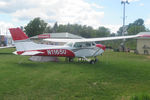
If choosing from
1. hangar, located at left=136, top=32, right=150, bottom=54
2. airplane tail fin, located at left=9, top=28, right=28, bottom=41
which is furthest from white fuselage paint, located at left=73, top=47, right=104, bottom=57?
hangar, located at left=136, top=32, right=150, bottom=54

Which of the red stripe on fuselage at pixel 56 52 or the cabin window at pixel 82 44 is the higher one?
the cabin window at pixel 82 44

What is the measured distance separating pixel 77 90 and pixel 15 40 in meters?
6.99

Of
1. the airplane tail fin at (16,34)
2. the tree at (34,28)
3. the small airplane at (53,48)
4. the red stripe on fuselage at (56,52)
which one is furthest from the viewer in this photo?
the tree at (34,28)

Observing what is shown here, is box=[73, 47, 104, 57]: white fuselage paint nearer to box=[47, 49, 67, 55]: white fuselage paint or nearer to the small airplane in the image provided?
the small airplane

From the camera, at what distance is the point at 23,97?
483 cm

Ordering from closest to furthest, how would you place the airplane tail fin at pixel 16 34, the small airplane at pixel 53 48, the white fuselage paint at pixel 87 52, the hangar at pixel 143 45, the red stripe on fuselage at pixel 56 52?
the airplane tail fin at pixel 16 34 → the small airplane at pixel 53 48 → the red stripe on fuselage at pixel 56 52 → the white fuselage paint at pixel 87 52 → the hangar at pixel 143 45

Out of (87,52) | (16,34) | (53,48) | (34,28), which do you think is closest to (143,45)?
(87,52)

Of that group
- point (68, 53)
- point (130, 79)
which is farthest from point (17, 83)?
point (68, 53)

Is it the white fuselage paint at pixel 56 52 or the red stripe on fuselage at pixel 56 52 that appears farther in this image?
the white fuselage paint at pixel 56 52

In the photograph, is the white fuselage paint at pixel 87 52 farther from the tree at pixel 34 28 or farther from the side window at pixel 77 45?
the tree at pixel 34 28

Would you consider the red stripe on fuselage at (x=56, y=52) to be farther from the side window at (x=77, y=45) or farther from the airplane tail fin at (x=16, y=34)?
the airplane tail fin at (x=16, y=34)

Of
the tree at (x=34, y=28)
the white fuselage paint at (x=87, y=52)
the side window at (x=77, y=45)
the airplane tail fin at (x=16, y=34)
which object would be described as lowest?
the white fuselage paint at (x=87, y=52)

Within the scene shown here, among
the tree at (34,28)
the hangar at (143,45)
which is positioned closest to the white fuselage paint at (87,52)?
the hangar at (143,45)

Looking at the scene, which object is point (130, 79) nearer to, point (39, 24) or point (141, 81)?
point (141, 81)
